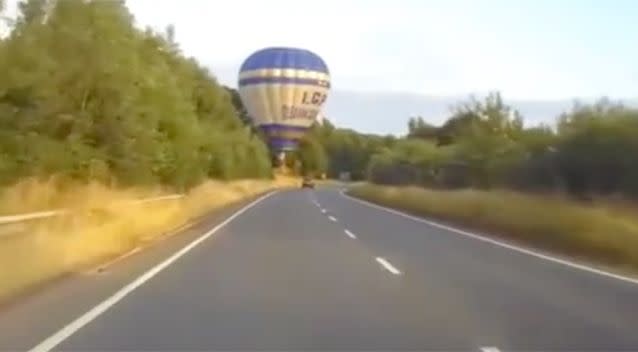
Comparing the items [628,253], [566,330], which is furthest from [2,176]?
[566,330]

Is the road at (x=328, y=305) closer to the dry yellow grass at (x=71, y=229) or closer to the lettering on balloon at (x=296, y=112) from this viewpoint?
the dry yellow grass at (x=71, y=229)

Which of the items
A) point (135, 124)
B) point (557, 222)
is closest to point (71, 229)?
point (135, 124)

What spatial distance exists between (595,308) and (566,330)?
82.3 inches

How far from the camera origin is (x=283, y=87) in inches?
3250

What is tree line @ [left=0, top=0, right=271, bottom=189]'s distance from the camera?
81.0ft

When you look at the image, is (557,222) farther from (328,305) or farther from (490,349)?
(490,349)

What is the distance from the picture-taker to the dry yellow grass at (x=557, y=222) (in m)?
22.1

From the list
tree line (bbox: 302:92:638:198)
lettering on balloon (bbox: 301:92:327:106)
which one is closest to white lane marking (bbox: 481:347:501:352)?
tree line (bbox: 302:92:638:198)

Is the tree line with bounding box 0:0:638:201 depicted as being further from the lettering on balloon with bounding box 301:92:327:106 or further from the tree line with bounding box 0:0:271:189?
the lettering on balloon with bounding box 301:92:327:106

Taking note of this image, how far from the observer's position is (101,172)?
2923 centimetres

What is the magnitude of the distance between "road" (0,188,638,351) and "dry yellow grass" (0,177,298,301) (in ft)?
2.23

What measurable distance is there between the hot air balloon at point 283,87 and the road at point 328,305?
62.0m

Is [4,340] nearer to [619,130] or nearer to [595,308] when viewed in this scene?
[595,308]

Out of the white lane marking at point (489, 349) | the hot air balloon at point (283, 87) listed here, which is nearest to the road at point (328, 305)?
the white lane marking at point (489, 349)
